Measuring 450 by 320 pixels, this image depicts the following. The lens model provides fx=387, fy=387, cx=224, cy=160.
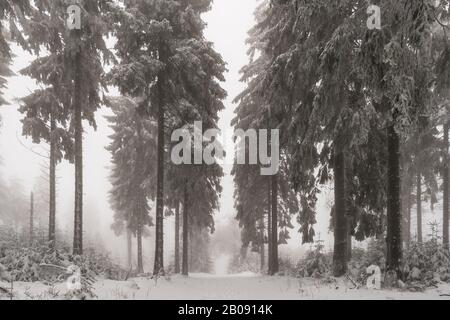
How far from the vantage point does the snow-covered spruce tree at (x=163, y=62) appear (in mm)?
14281

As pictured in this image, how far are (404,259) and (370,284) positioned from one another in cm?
153

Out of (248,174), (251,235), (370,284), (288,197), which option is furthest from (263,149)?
(370,284)

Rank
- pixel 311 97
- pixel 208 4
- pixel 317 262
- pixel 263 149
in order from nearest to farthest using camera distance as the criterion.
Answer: pixel 311 97 < pixel 317 262 < pixel 208 4 < pixel 263 149

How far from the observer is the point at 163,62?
1559 cm

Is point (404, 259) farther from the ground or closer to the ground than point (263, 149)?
closer to the ground

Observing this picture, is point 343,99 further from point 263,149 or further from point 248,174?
point 248,174

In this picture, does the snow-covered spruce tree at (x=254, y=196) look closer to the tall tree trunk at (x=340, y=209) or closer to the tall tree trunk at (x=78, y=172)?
the tall tree trunk at (x=340, y=209)

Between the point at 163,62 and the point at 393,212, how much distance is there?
10241 millimetres

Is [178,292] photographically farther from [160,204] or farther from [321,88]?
[321,88]

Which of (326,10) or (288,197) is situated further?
(288,197)

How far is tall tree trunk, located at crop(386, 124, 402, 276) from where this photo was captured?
10.1m

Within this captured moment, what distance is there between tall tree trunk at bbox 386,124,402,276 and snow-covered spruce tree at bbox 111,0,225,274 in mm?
7960

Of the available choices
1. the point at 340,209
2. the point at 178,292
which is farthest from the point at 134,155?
the point at 340,209
